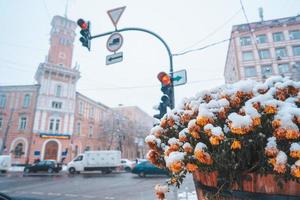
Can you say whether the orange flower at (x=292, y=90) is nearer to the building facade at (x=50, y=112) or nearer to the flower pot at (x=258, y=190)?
the flower pot at (x=258, y=190)

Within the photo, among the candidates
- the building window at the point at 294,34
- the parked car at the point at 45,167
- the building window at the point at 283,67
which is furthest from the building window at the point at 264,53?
the parked car at the point at 45,167

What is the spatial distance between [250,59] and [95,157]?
29.0 metres

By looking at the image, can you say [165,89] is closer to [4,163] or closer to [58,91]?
[4,163]

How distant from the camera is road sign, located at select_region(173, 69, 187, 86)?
5906mm

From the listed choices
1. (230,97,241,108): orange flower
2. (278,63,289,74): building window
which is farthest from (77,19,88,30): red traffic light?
(278,63,289,74): building window

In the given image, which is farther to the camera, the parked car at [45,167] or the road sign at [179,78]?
the parked car at [45,167]

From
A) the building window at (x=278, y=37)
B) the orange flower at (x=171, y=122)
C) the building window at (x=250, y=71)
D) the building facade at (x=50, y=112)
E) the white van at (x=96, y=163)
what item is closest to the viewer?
the orange flower at (x=171, y=122)

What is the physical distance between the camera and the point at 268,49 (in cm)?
A: 3531

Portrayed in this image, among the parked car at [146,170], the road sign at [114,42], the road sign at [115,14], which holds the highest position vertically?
the road sign at [115,14]

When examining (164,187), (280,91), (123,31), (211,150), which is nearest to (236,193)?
(211,150)

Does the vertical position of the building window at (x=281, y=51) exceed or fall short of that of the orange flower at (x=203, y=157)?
it exceeds it

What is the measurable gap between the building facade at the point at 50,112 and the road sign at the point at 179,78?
97.5ft

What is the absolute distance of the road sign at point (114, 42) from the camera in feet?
20.3

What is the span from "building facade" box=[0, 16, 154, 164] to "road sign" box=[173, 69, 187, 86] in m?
29.7
